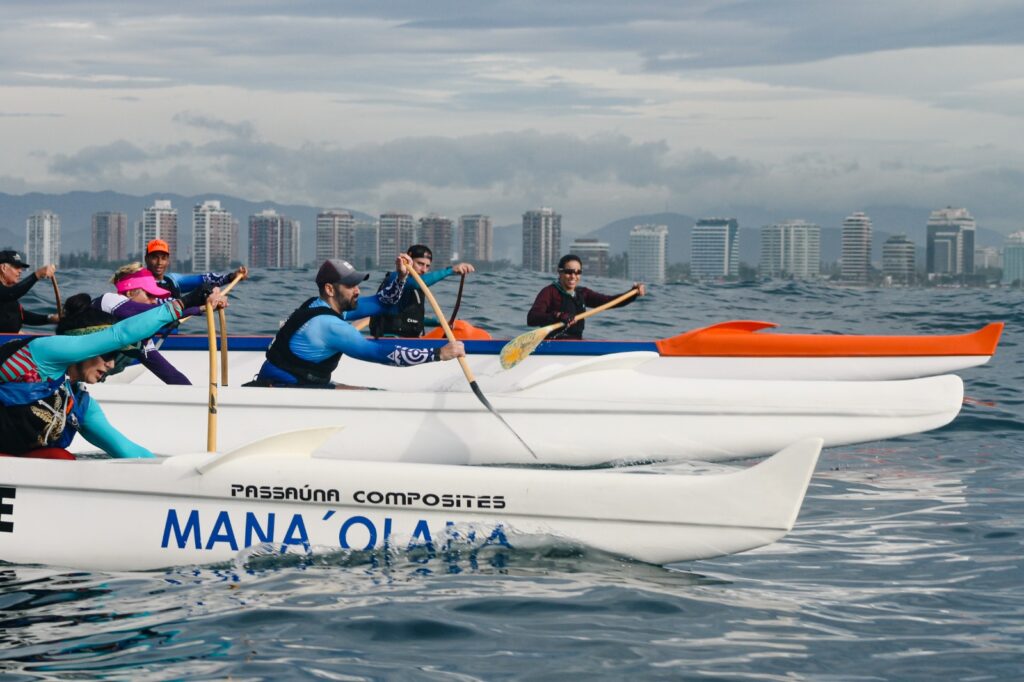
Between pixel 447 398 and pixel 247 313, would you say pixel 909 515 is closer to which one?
pixel 447 398

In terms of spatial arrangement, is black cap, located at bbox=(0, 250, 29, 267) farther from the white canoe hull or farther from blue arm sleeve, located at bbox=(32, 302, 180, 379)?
blue arm sleeve, located at bbox=(32, 302, 180, 379)

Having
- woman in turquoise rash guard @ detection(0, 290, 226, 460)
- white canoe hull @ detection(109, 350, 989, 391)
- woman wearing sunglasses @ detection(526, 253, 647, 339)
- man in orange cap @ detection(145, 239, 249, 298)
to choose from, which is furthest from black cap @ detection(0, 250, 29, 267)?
woman in turquoise rash guard @ detection(0, 290, 226, 460)

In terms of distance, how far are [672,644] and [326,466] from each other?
2.02 meters

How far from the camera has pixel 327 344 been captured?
30.2ft

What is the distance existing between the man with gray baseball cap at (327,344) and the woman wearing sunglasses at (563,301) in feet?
7.07

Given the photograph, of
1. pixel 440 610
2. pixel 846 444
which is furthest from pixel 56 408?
pixel 846 444

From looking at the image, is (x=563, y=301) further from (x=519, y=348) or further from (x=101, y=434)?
(x=101, y=434)

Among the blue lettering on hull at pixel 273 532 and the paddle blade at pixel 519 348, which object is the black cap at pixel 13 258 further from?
the blue lettering on hull at pixel 273 532

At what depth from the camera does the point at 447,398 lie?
32.1 feet

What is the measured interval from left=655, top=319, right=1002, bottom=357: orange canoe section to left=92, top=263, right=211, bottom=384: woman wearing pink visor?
14.0ft

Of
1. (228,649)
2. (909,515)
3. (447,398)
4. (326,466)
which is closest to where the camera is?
(228,649)

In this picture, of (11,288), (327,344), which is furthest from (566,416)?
(11,288)

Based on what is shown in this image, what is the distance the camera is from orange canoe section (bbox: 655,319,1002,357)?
11375 mm

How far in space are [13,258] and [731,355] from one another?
21.5 feet
